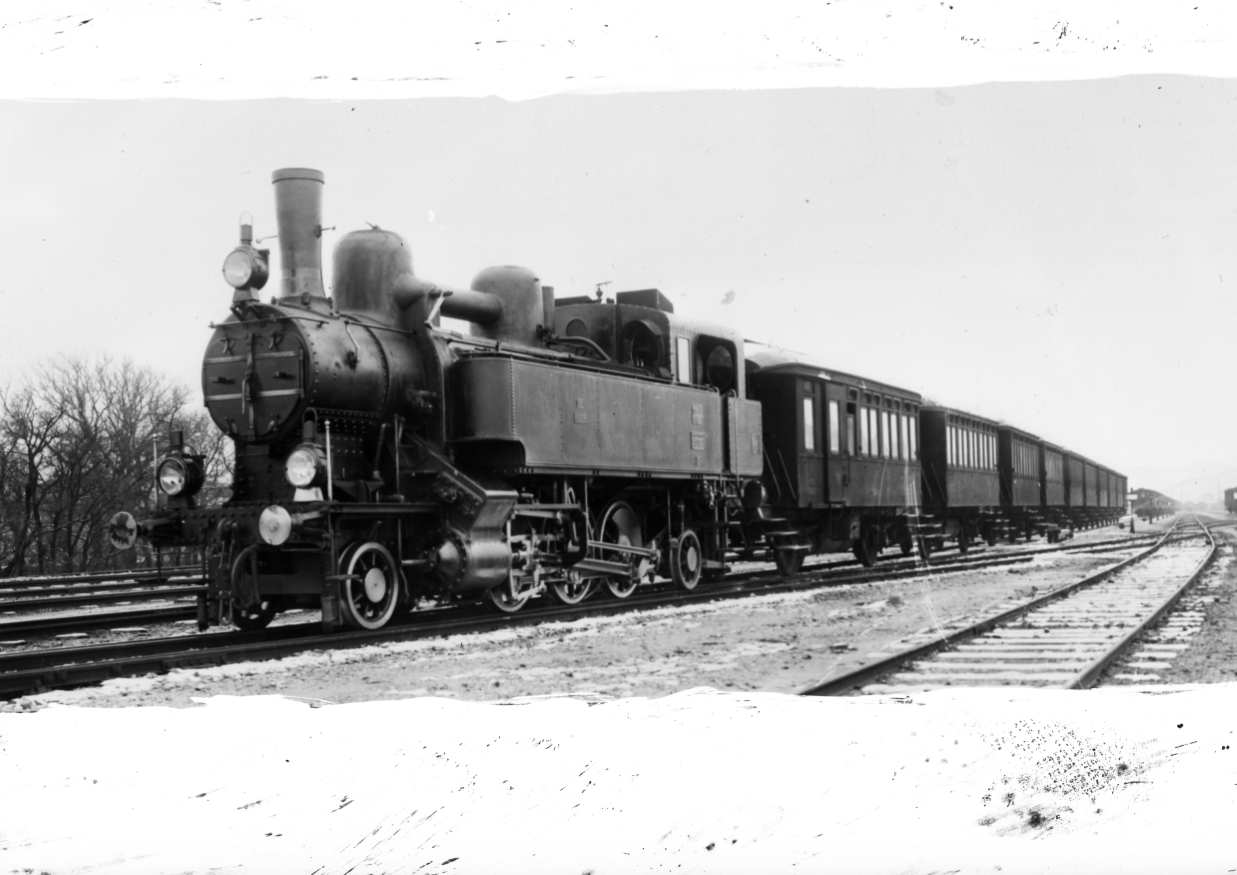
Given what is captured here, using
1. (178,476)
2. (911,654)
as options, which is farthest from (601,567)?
(911,654)

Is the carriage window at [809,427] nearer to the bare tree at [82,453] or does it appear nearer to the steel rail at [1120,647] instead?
the steel rail at [1120,647]

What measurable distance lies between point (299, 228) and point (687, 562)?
247 inches

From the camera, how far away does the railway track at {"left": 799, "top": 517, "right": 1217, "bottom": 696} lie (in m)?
5.90

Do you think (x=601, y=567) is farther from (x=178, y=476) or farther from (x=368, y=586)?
(x=178, y=476)

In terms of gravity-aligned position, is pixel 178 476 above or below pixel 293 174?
below

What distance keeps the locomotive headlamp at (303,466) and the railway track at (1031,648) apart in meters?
4.26

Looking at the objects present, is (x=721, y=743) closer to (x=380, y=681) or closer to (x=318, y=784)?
(x=318, y=784)

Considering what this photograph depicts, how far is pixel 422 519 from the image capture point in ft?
30.7

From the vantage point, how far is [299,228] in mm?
8875

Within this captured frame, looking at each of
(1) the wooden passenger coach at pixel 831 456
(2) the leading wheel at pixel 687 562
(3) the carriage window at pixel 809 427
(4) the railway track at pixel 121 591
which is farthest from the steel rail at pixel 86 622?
(3) the carriage window at pixel 809 427

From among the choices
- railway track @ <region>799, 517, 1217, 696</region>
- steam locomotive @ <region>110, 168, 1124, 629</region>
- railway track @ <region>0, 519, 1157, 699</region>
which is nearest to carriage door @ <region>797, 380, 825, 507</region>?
steam locomotive @ <region>110, 168, 1124, 629</region>

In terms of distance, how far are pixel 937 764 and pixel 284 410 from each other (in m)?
6.75

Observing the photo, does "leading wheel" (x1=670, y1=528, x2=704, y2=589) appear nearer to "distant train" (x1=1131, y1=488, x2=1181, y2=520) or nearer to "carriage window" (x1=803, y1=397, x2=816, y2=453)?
"carriage window" (x1=803, y1=397, x2=816, y2=453)

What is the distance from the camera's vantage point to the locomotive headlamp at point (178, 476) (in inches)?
357
